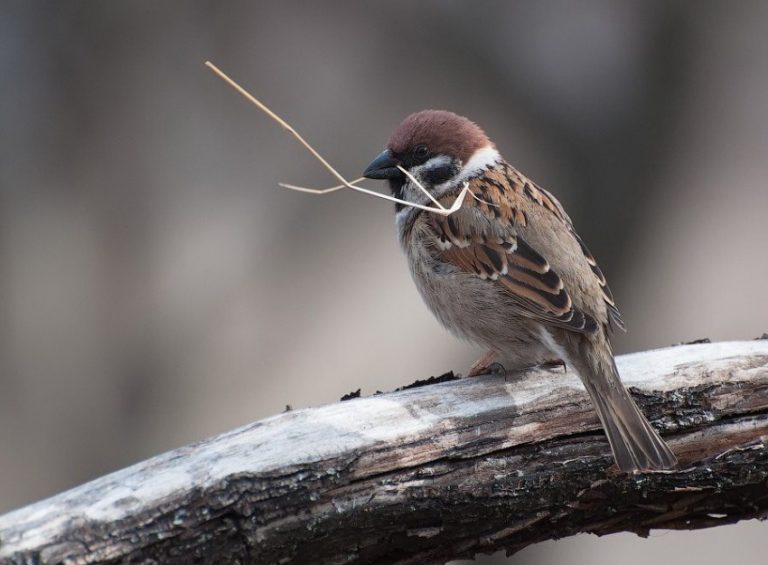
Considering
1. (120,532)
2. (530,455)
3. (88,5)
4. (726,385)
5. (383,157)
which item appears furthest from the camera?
(88,5)

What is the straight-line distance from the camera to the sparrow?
276 cm

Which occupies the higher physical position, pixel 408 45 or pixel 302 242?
pixel 408 45

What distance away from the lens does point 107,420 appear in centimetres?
493

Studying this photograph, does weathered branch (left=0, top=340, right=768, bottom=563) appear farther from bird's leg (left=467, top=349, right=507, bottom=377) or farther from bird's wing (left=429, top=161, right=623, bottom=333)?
bird's wing (left=429, top=161, right=623, bottom=333)

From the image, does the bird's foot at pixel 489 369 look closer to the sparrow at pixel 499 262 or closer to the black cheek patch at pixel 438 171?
the sparrow at pixel 499 262

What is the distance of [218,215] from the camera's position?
490cm

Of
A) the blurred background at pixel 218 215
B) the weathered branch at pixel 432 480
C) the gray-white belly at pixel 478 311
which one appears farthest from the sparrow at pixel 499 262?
the blurred background at pixel 218 215

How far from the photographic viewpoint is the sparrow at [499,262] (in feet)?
9.04

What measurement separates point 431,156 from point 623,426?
1223 mm

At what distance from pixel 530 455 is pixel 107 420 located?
299cm

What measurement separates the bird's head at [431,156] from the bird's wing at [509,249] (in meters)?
0.11

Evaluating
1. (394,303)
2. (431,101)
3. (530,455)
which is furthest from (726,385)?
(431,101)

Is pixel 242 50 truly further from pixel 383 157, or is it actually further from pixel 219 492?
pixel 219 492

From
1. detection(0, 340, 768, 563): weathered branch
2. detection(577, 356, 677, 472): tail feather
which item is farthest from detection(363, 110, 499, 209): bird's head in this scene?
detection(577, 356, 677, 472): tail feather
